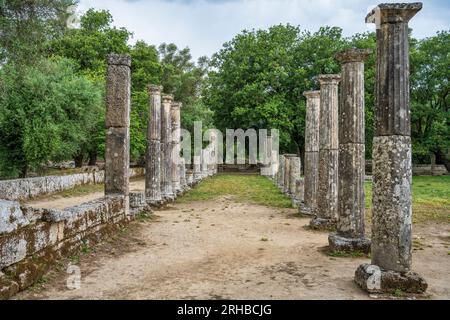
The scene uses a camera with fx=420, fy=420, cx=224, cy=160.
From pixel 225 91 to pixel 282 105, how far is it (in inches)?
200

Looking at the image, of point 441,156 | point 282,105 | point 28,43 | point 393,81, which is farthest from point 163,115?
point 441,156

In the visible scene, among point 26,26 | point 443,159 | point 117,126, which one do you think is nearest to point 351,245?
point 117,126

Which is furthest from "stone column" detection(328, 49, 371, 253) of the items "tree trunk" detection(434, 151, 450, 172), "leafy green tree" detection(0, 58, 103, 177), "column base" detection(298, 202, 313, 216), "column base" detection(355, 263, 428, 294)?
"tree trunk" detection(434, 151, 450, 172)

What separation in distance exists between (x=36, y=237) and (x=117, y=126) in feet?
16.0

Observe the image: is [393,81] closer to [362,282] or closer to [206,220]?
[362,282]

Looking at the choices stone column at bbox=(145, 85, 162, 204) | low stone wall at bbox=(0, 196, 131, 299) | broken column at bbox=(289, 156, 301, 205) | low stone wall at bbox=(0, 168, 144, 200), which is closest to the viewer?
low stone wall at bbox=(0, 196, 131, 299)

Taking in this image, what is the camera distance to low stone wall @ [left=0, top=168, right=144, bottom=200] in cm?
1569

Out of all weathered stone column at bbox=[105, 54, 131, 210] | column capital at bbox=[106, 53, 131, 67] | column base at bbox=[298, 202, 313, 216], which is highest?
column capital at bbox=[106, 53, 131, 67]

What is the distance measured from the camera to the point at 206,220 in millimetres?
12234

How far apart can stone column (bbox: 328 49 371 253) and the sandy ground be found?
20.1 inches

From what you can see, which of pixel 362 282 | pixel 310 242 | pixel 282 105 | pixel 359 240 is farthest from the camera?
pixel 282 105

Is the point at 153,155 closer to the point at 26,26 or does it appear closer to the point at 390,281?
the point at 26,26

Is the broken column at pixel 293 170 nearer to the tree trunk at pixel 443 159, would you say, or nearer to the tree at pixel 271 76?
the tree at pixel 271 76

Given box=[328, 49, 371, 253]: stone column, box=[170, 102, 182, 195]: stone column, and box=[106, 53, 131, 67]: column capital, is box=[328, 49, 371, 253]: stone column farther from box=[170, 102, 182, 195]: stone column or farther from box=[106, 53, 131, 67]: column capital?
box=[170, 102, 182, 195]: stone column
